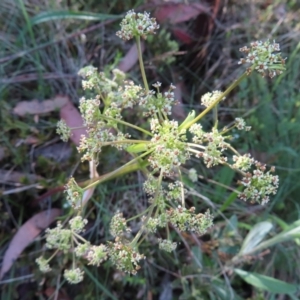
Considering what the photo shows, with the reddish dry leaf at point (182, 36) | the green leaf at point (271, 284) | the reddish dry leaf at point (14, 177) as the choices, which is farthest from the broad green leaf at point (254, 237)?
the reddish dry leaf at point (182, 36)

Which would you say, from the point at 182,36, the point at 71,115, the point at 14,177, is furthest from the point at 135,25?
the point at 182,36

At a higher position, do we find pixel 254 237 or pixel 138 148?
pixel 138 148

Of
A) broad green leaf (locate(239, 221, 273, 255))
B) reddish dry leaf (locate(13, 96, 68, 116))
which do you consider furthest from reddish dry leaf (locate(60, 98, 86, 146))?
broad green leaf (locate(239, 221, 273, 255))

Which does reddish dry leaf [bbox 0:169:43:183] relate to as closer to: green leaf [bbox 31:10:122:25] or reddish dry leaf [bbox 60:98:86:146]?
reddish dry leaf [bbox 60:98:86:146]

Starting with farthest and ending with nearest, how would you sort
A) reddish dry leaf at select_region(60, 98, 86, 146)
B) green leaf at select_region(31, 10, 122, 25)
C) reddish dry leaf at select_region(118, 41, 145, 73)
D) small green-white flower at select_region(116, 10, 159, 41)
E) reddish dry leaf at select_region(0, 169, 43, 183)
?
reddish dry leaf at select_region(118, 41, 145, 73)
green leaf at select_region(31, 10, 122, 25)
reddish dry leaf at select_region(60, 98, 86, 146)
reddish dry leaf at select_region(0, 169, 43, 183)
small green-white flower at select_region(116, 10, 159, 41)

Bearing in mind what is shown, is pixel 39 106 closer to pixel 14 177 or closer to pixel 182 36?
pixel 14 177
